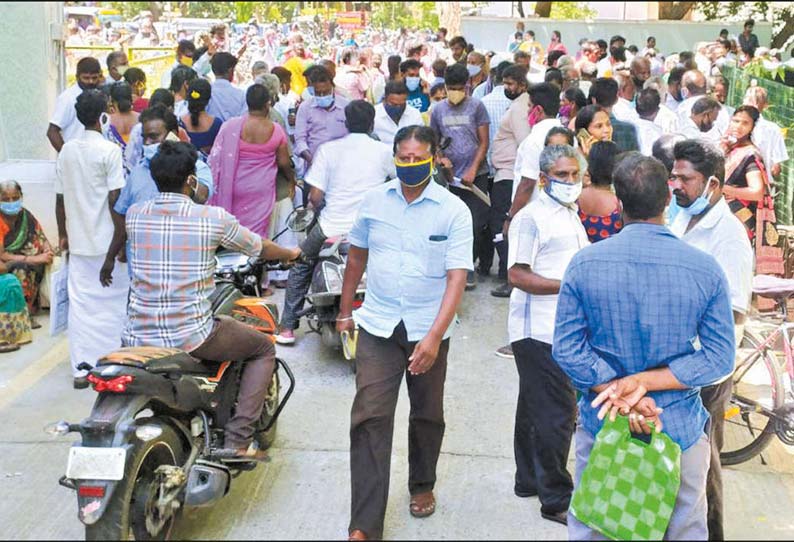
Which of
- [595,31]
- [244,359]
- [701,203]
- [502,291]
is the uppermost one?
[595,31]

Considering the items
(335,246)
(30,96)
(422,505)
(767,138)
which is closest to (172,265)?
(422,505)

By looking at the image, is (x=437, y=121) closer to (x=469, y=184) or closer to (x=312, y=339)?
(x=469, y=184)

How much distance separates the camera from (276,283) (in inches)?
336

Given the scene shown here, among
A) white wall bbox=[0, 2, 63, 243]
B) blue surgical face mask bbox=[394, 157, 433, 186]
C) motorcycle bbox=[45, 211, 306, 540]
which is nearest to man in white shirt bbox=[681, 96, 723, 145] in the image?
blue surgical face mask bbox=[394, 157, 433, 186]

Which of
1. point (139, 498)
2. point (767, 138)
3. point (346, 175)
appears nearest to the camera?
point (139, 498)

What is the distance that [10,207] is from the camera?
7.27 meters

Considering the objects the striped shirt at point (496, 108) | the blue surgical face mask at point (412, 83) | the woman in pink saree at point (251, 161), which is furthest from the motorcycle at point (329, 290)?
the blue surgical face mask at point (412, 83)

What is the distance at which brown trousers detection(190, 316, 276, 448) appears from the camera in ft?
14.7

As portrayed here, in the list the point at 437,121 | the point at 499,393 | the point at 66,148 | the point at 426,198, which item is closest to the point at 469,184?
the point at 437,121

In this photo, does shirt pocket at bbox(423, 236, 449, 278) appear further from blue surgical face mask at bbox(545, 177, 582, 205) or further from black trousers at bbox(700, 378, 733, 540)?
black trousers at bbox(700, 378, 733, 540)

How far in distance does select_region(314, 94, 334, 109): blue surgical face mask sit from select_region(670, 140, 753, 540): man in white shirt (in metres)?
4.64

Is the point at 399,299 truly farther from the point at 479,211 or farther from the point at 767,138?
the point at 767,138

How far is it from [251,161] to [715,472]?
491 centimetres

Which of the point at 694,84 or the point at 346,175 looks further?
the point at 694,84
